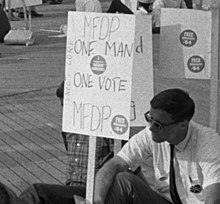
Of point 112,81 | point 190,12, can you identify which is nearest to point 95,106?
point 112,81

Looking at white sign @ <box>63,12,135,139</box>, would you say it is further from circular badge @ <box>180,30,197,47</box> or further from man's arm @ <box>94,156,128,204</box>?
circular badge @ <box>180,30,197,47</box>

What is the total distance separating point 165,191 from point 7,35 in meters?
8.63

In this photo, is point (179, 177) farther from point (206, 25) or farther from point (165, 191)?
point (206, 25)

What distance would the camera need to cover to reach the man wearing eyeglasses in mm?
3479

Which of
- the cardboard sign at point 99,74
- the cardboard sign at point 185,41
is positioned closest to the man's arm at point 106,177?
the cardboard sign at point 99,74

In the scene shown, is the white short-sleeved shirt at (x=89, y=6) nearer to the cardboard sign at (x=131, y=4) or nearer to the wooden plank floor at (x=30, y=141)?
the wooden plank floor at (x=30, y=141)

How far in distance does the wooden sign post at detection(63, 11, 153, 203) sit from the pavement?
177 centimetres

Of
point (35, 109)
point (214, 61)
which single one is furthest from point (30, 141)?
point (214, 61)

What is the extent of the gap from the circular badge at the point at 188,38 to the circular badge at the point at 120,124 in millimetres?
989

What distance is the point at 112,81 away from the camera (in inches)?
135

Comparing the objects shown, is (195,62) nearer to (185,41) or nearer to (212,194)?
(185,41)

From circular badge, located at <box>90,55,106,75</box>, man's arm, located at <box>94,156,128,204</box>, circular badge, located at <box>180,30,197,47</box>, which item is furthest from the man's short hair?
circular badge, located at <box>180,30,197,47</box>

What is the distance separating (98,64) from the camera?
3.50m

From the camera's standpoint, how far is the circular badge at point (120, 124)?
11.2 ft
